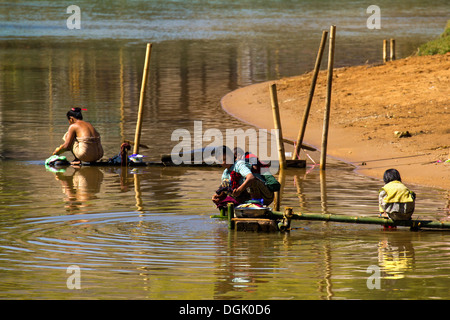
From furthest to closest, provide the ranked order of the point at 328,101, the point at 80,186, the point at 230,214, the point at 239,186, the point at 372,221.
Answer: the point at 328,101 → the point at 80,186 → the point at 239,186 → the point at 230,214 → the point at 372,221

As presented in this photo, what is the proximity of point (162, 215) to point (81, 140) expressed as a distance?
4.47 m

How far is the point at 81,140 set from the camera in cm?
1645

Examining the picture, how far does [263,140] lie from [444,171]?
4794 millimetres

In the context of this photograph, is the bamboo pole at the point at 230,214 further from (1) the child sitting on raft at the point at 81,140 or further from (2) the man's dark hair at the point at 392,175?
(1) the child sitting on raft at the point at 81,140

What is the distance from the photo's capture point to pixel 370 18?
61.8 metres

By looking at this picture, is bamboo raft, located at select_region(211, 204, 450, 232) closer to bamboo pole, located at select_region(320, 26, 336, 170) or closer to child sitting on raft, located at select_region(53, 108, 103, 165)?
bamboo pole, located at select_region(320, 26, 336, 170)

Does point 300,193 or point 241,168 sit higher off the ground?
point 241,168

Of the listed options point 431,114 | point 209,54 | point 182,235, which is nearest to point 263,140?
point 431,114

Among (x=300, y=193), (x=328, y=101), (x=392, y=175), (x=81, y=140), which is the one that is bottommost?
(x=300, y=193)

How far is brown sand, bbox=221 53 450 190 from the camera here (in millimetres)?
16828

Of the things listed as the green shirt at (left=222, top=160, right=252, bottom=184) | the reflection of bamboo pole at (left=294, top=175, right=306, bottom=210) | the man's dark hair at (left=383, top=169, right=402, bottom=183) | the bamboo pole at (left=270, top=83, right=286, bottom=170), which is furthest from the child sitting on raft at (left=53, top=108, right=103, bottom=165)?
the man's dark hair at (left=383, top=169, right=402, bottom=183)

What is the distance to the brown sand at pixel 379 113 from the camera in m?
16.8

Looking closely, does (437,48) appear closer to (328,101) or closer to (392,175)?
(328,101)

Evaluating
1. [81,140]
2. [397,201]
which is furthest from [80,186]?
[397,201]
